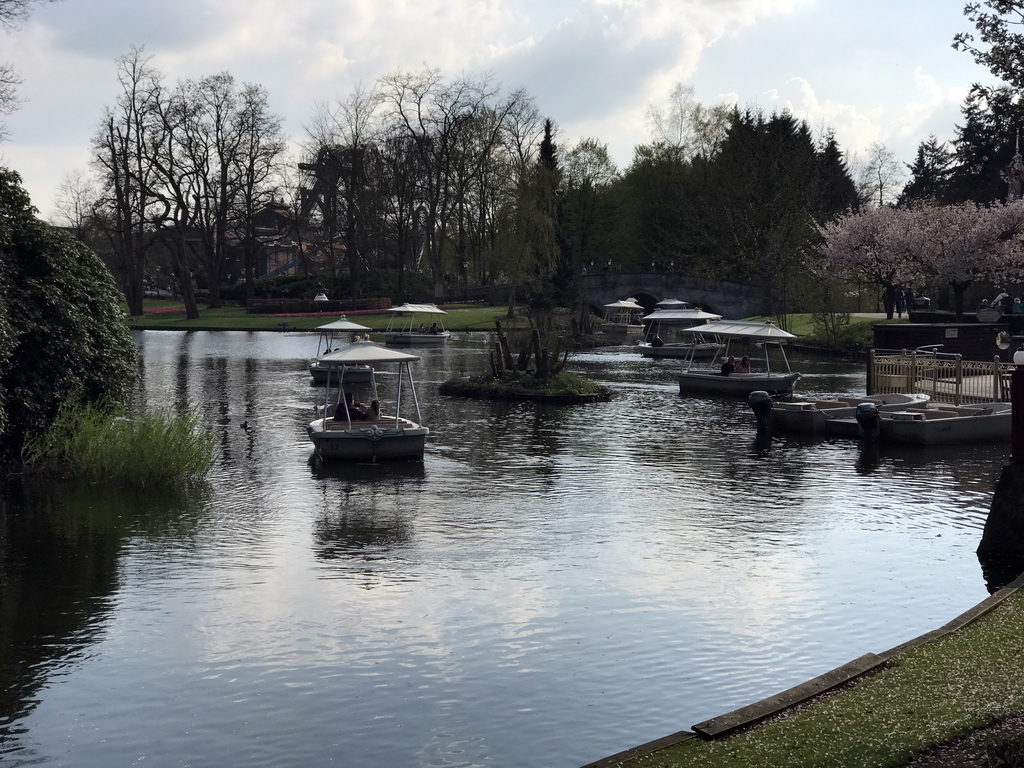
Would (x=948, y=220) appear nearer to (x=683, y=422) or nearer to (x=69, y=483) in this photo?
(x=683, y=422)

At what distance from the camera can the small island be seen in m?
38.9

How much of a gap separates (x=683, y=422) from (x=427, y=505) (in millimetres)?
14591

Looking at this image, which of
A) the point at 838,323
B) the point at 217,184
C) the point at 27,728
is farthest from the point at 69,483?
the point at 217,184

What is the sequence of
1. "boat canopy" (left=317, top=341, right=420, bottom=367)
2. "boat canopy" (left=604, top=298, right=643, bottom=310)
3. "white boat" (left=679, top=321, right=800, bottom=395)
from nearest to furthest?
"boat canopy" (left=317, top=341, right=420, bottom=367) → "white boat" (left=679, top=321, right=800, bottom=395) → "boat canopy" (left=604, top=298, right=643, bottom=310)

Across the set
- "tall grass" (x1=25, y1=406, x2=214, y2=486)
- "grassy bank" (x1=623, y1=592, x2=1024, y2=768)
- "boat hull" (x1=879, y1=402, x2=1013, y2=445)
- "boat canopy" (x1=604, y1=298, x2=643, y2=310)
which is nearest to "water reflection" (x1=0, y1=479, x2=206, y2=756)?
"tall grass" (x1=25, y1=406, x2=214, y2=486)

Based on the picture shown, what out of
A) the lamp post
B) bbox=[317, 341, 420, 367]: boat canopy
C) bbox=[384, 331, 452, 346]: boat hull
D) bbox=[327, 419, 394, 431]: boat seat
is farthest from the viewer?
bbox=[384, 331, 452, 346]: boat hull

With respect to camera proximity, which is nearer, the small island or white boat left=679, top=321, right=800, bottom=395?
the small island

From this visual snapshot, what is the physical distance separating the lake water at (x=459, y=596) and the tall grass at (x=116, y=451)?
80 cm

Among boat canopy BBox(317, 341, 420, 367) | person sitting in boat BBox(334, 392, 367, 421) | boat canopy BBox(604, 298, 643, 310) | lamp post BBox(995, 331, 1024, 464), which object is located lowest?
person sitting in boat BBox(334, 392, 367, 421)

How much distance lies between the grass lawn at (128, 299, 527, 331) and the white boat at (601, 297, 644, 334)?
6870 millimetres

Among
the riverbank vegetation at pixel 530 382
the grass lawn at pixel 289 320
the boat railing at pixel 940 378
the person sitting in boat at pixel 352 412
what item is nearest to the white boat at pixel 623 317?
the grass lawn at pixel 289 320

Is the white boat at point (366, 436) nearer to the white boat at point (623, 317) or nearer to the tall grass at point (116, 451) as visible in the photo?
the tall grass at point (116, 451)

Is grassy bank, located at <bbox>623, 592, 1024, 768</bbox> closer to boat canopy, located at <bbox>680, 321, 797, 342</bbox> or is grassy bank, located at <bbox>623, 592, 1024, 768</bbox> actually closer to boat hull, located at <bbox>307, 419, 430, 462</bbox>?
boat hull, located at <bbox>307, 419, 430, 462</bbox>

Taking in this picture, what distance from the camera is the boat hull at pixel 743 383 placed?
1631 inches
